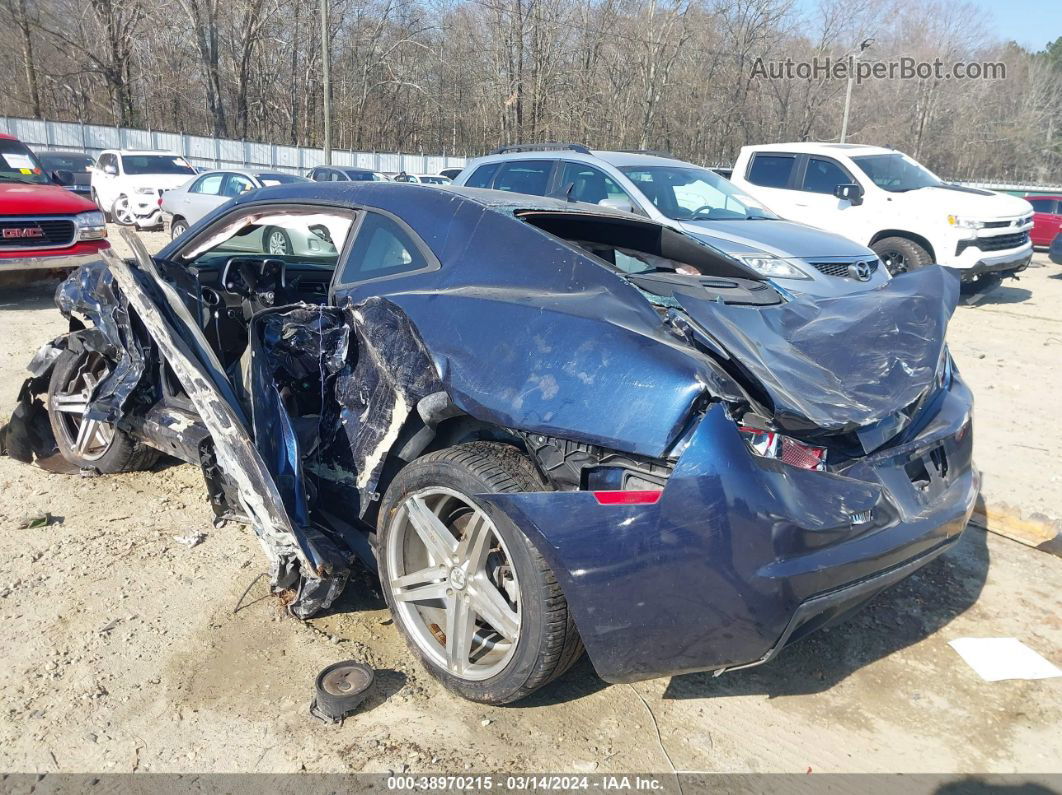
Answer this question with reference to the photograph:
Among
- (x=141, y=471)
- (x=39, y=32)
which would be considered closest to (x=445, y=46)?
(x=39, y=32)

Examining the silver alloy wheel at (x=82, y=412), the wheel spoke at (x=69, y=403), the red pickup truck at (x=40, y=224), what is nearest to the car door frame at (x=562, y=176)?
the red pickup truck at (x=40, y=224)

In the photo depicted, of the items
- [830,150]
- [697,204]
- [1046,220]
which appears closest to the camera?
[697,204]

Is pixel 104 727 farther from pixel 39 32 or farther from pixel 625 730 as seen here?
pixel 39 32

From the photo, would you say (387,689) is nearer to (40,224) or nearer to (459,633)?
(459,633)

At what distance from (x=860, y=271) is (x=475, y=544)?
626 centimetres

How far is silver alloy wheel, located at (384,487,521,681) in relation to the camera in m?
2.45

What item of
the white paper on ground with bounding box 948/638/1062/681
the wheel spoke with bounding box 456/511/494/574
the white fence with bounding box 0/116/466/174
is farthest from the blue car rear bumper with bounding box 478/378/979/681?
the white fence with bounding box 0/116/466/174

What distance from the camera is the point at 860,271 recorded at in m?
7.47

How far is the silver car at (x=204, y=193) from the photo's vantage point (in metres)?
14.4

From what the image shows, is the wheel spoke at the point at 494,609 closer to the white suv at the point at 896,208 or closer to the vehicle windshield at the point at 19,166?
the white suv at the point at 896,208

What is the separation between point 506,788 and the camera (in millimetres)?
2207

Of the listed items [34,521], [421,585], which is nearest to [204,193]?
[34,521]

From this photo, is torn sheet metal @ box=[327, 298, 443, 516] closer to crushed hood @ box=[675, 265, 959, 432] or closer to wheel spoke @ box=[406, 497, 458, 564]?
wheel spoke @ box=[406, 497, 458, 564]

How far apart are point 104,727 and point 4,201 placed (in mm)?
8054
